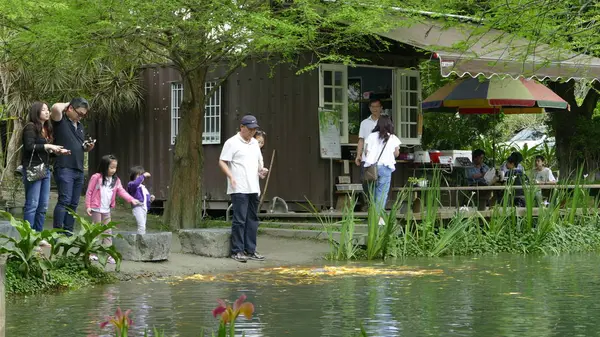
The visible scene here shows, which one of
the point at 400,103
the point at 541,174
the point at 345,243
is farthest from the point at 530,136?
the point at 345,243

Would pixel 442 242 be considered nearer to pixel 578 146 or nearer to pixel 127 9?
pixel 127 9

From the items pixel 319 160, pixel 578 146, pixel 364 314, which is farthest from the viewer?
pixel 578 146

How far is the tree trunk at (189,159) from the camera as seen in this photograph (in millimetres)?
18000

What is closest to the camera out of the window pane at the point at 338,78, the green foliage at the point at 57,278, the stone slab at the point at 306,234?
the green foliage at the point at 57,278

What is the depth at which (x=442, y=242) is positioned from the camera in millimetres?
15375

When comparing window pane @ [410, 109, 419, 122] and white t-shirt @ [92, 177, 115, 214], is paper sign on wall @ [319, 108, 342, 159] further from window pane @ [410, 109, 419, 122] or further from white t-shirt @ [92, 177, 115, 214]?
white t-shirt @ [92, 177, 115, 214]

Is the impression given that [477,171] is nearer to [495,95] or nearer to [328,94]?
[495,95]

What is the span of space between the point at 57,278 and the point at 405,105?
11.0 m

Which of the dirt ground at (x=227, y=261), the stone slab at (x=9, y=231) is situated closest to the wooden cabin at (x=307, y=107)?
the dirt ground at (x=227, y=261)

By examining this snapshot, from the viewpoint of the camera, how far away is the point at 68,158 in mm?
13242

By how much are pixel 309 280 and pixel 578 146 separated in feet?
44.8

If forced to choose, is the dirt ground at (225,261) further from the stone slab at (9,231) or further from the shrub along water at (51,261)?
the stone slab at (9,231)

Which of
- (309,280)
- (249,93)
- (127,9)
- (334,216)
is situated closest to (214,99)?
(249,93)

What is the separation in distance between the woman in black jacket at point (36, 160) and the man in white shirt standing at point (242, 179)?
2376 millimetres
